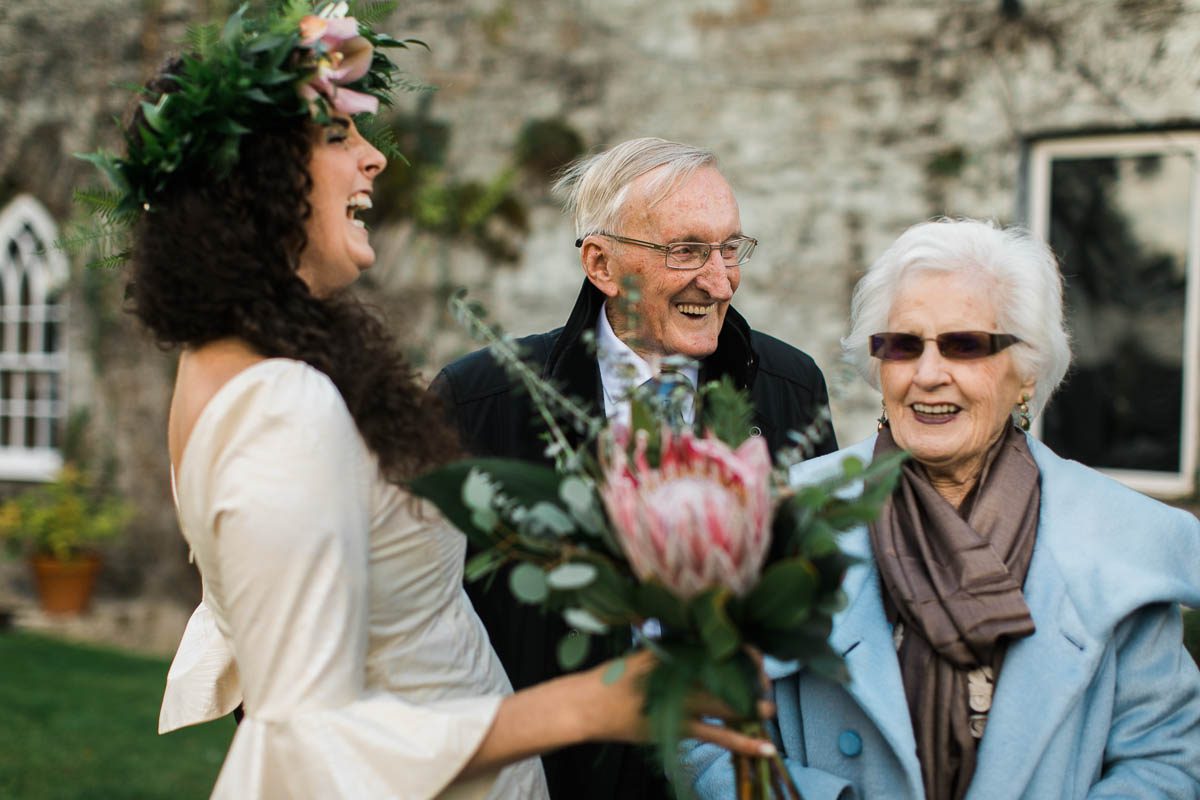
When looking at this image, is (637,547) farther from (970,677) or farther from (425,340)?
(425,340)

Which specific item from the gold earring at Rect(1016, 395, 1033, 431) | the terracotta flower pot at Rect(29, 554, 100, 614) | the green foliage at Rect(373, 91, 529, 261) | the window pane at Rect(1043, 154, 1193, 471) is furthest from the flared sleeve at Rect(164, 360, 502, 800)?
the terracotta flower pot at Rect(29, 554, 100, 614)

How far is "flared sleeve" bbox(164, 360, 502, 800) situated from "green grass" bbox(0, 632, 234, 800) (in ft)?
13.8

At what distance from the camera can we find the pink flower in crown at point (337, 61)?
189cm

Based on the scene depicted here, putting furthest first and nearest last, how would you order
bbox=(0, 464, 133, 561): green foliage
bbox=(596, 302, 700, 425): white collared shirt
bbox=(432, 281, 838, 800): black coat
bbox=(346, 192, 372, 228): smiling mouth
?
bbox=(0, 464, 133, 561): green foliage, bbox=(596, 302, 700, 425): white collared shirt, bbox=(432, 281, 838, 800): black coat, bbox=(346, 192, 372, 228): smiling mouth

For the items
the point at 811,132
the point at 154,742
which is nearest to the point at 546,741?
Answer: the point at 154,742

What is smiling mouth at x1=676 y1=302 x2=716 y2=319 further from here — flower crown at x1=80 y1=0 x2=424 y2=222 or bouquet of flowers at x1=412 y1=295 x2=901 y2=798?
bouquet of flowers at x1=412 y1=295 x2=901 y2=798

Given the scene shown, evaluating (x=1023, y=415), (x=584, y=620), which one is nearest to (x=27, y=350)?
(x=1023, y=415)

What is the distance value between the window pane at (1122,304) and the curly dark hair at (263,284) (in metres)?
5.26

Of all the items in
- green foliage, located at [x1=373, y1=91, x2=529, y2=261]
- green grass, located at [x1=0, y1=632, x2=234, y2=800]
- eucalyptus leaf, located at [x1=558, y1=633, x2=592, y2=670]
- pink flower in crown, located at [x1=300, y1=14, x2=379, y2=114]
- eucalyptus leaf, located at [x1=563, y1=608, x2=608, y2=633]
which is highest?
green foliage, located at [x1=373, y1=91, x2=529, y2=261]

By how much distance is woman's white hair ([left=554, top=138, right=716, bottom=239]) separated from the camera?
10.2 ft

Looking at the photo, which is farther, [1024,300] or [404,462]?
[1024,300]

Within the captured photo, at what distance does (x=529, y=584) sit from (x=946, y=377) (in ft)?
3.72

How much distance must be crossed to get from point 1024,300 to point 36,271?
376 inches

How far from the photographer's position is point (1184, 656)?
2248 mm
